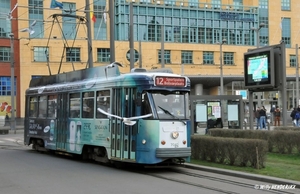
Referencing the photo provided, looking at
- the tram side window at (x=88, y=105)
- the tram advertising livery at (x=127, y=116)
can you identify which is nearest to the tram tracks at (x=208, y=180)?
the tram advertising livery at (x=127, y=116)

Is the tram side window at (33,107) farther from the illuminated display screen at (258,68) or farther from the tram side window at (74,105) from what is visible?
the illuminated display screen at (258,68)

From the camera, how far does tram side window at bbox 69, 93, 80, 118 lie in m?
16.6

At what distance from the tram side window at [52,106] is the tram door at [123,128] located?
16.3ft

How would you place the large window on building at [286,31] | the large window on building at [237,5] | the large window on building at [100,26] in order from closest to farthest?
the large window on building at [100,26] < the large window on building at [237,5] < the large window on building at [286,31]

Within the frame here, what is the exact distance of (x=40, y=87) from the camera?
66.0ft

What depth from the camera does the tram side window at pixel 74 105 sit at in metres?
16.6

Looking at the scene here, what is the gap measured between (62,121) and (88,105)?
2.27 meters

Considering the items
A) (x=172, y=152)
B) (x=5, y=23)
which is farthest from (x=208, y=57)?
(x=172, y=152)

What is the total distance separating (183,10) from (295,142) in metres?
54.0

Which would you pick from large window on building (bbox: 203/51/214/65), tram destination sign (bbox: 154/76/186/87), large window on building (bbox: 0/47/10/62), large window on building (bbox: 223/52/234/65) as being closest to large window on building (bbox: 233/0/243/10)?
large window on building (bbox: 223/52/234/65)

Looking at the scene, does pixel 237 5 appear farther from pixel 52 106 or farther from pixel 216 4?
pixel 52 106

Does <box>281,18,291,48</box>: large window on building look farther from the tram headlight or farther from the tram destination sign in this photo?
the tram headlight

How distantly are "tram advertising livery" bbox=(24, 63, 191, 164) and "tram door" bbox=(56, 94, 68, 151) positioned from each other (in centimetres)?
4

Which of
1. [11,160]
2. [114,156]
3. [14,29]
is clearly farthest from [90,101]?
[14,29]
